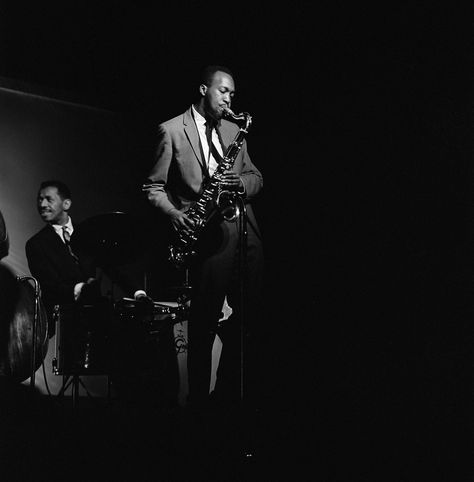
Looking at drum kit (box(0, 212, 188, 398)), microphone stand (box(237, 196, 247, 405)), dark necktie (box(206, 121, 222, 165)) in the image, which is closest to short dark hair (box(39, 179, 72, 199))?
drum kit (box(0, 212, 188, 398))

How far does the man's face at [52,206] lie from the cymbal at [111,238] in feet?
3.55

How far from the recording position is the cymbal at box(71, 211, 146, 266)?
12.4ft

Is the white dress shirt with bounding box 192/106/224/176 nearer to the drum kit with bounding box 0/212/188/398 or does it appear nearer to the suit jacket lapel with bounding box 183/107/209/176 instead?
the suit jacket lapel with bounding box 183/107/209/176

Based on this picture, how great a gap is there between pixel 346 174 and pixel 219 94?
3.25ft

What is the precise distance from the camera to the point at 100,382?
5.34 m

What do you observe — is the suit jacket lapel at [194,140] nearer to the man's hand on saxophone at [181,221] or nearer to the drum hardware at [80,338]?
the man's hand on saxophone at [181,221]

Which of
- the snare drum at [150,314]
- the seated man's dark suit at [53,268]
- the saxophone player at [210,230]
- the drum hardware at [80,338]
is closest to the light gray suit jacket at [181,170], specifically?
the saxophone player at [210,230]

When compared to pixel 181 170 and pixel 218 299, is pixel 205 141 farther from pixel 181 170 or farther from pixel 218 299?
pixel 218 299

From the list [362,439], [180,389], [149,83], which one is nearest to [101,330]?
[180,389]

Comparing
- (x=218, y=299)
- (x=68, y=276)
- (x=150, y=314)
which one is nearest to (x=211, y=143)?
(x=218, y=299)

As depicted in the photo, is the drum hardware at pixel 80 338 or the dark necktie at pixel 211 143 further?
the drum hardware at pixel 80 338

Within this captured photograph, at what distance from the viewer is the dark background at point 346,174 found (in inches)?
120

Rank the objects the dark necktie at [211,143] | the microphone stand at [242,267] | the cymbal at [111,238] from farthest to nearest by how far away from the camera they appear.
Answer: the cymbal at [111,238] → the dark necktie at [211,143] → the microphone stand at [242,267]

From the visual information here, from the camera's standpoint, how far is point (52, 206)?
16.2ft
